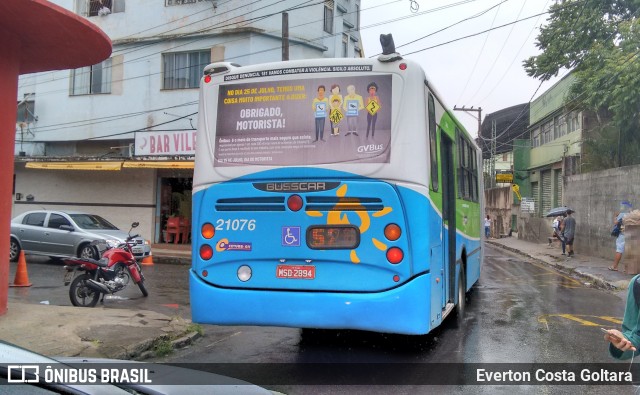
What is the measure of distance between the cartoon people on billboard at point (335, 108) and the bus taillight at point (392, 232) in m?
1.14

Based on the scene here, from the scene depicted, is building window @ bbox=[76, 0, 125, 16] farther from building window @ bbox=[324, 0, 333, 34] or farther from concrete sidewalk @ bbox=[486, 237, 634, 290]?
concrete sidewalk @ bbox=[486, 237, 634, 290]

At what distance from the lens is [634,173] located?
56.0ft

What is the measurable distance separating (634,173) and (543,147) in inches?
729

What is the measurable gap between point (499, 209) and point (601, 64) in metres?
22.5

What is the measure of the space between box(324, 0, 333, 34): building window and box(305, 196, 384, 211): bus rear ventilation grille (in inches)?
763

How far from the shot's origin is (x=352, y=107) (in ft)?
19.1

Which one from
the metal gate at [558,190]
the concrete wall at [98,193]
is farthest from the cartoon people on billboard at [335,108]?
the metal gate at [558,190]

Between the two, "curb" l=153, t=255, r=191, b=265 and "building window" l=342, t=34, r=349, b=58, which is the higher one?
"building window" l=342, t=34, r=349, b=58

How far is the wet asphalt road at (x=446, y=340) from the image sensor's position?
252 inches

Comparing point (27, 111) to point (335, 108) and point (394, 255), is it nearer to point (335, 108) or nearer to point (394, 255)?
point (335, 108)

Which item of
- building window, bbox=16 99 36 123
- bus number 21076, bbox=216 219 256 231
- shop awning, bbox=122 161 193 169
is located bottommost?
bus number 21076, bbox=216 219 256 231

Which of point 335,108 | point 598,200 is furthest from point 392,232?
point 598,200

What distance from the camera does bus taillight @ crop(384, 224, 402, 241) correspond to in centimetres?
550

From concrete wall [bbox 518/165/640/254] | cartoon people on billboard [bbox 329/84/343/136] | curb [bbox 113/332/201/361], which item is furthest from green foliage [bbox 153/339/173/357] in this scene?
concrete wall [bbox 518/165/640/254]
